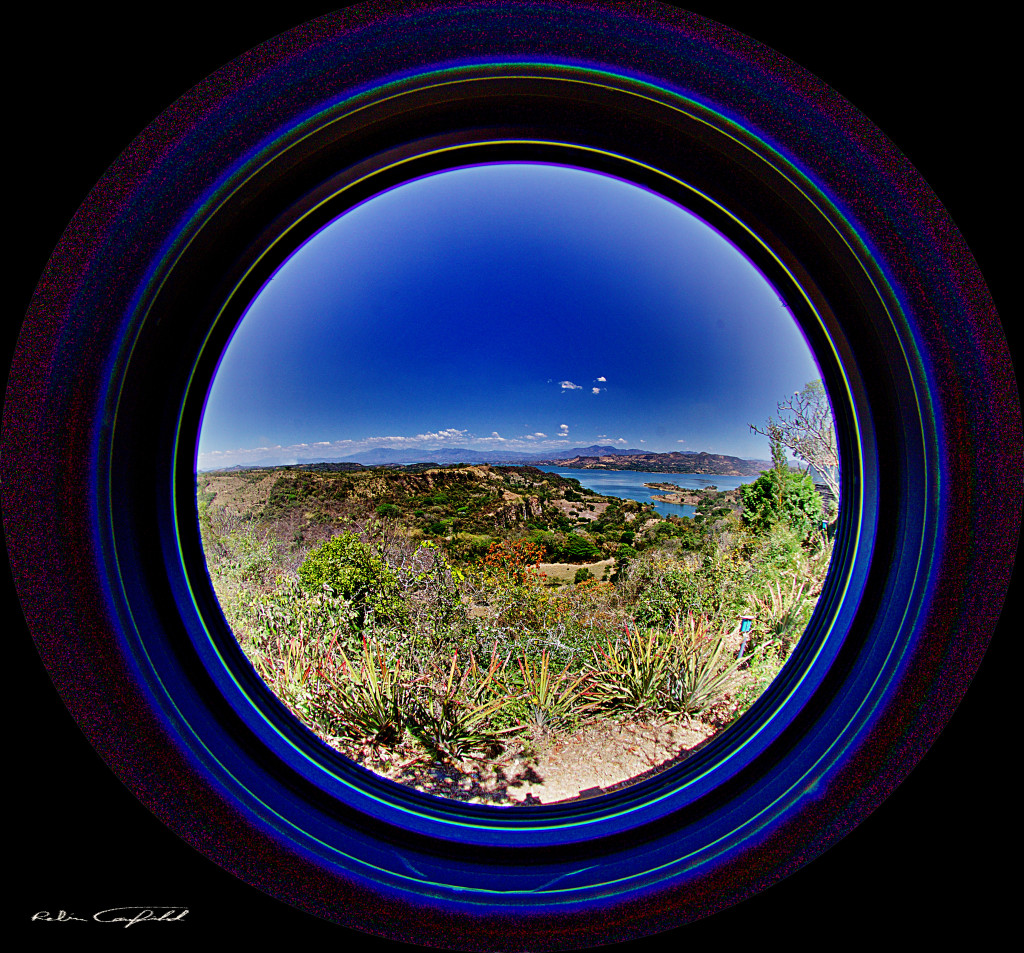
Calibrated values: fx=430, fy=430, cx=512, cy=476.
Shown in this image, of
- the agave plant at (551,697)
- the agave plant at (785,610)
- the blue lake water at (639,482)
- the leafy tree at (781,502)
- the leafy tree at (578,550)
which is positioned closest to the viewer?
the agave plant at (551,697)

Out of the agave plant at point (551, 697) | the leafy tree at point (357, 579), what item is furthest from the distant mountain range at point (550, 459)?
the agave plant at point (551, 697)

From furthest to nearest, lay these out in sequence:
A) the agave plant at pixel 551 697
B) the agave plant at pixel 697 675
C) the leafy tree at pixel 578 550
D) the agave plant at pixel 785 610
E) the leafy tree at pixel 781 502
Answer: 1. the leafy tree at pixel 578 550
2. the leafy tree at pixel 781 502
3. the agave plant at pixel 785 610
4. the agave plant at pixel 697 675
5. the agave plant at pixel 551 697

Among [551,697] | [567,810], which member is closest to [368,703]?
[551,697]

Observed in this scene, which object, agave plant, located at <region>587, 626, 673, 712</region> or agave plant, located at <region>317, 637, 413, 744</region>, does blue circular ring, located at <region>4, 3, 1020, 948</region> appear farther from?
agave plant, located at <region>587, 626, 673, 712</region>

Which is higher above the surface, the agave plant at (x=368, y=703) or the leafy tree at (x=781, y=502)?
the leafy tree at (x=781, y=502)

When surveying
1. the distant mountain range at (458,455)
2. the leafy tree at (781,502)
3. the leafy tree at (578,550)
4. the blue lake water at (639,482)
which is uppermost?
the distant mountain range at (458,455)

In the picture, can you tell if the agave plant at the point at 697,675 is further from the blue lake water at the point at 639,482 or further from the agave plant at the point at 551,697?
the blue lake water at the point at 639,482

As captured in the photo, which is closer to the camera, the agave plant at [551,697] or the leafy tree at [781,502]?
the agave plant at [551,697]

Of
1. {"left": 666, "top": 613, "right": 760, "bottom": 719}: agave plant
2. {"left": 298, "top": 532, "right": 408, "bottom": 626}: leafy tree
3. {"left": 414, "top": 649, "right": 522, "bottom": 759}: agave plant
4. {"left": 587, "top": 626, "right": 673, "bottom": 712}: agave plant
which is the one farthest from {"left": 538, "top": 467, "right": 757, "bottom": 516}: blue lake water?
{"left": 414, "top": 649, "right": 522, "bottom": 759}: agave plant
